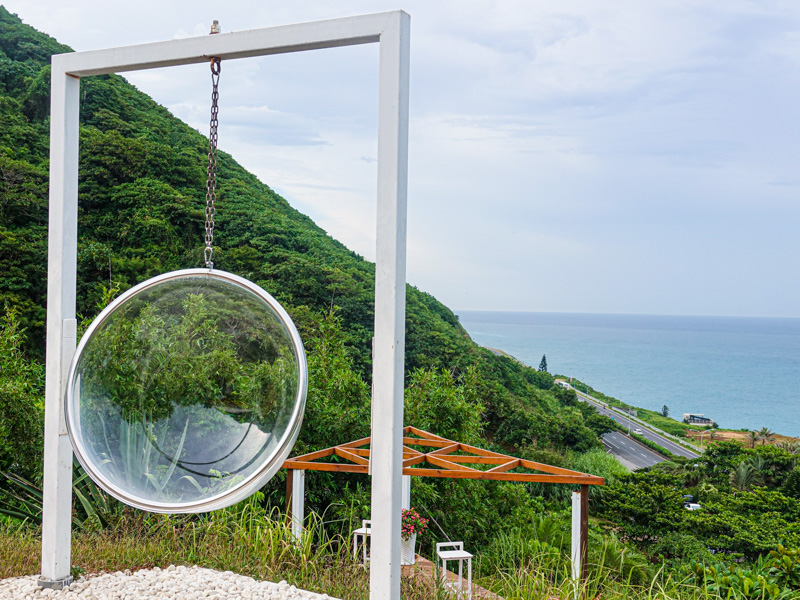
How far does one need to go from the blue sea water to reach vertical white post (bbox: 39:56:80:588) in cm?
2713

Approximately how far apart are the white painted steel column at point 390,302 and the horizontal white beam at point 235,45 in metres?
0.08

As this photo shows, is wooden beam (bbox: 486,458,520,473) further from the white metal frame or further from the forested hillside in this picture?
the forested hillside

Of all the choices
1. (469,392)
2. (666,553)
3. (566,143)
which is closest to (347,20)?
(469,392)

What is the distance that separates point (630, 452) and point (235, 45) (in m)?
24.6

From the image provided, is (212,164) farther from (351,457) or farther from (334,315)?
(334,315)

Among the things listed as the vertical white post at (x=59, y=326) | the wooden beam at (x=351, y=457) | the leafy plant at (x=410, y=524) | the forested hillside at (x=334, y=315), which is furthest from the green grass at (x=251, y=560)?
the forested hillside at (x=334, y=315)

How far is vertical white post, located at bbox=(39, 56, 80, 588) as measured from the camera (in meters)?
2.24

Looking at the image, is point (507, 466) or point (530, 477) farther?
point (507, 466)

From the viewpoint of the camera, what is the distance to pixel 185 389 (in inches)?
78.7

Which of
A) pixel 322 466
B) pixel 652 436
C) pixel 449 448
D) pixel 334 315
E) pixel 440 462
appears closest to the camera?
pixel 322 466

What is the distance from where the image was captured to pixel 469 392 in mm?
8164

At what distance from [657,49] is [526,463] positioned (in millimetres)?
27513

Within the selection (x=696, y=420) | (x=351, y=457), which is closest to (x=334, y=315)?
(x=351, y=457)

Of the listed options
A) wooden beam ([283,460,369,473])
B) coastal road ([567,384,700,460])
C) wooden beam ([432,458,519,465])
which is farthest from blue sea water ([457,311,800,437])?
wooden beam ([283,460,369,473])
